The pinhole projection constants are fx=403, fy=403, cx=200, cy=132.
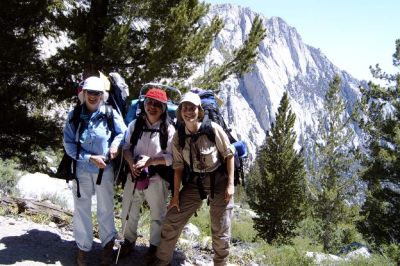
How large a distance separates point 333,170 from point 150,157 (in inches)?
713

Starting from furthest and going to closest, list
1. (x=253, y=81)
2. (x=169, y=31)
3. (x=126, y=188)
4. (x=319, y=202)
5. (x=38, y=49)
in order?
1. (x=253, y=81)
2. (x=319, y=202)
3. (x=38, y=49)
4. (x=169, y=31)
5. (x=126, y=188)

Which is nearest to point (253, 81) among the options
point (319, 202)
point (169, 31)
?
point (319, 202)

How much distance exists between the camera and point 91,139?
156 inches

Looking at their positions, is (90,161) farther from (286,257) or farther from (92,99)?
(286,257)

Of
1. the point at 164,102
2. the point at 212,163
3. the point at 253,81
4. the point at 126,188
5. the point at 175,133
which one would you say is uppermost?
the point at 253,81

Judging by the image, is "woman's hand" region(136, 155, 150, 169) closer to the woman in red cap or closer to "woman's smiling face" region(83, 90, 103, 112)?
the woman in red cap

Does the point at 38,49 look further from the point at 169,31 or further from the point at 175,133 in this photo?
the point at 175,133

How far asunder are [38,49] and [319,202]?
15.9 meters

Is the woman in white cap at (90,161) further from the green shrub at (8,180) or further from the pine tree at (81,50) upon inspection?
the pine tree at (81,50)

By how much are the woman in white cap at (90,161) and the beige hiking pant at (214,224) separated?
557 millimetres

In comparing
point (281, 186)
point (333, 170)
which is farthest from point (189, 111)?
point (333, 170)

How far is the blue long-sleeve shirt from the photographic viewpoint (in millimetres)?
3951

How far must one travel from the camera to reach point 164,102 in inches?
160

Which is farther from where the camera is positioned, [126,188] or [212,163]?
[126,188]
